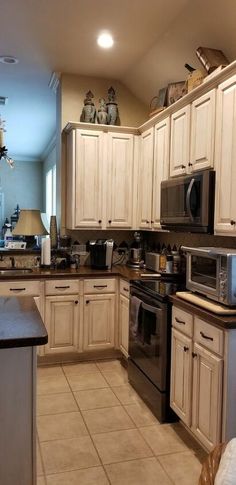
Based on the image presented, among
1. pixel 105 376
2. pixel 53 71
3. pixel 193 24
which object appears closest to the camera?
pixel 193 24

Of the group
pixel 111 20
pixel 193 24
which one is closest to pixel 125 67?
pixel 111 20

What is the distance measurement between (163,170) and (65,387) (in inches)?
81.0

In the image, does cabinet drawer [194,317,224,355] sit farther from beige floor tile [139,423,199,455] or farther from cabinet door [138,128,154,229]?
cabinet door [138,128,154,229]

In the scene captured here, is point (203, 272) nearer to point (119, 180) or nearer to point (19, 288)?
point (19, 288)

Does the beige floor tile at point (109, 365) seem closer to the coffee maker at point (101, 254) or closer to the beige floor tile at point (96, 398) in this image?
the beige floor tile at point (96, 398)

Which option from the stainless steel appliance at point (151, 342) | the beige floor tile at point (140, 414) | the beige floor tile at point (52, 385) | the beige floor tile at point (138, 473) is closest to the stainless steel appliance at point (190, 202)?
the stainless steel appliance at point (151, 342)

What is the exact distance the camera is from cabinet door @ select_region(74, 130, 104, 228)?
3.95 m

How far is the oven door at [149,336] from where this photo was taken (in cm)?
267

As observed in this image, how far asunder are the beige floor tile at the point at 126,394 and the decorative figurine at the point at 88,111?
2571 mm

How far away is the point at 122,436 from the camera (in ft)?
8.39

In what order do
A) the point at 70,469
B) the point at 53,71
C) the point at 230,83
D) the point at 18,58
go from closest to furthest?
the point at 70,469, the point at 230,83, the point at 18,58, the point at 53,71

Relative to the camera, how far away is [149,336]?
2.89 metres

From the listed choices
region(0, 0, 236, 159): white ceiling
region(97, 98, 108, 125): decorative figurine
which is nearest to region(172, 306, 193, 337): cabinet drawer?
region(0, 0, 236, 159): white ceiling

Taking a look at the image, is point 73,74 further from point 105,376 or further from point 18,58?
point 105,376
